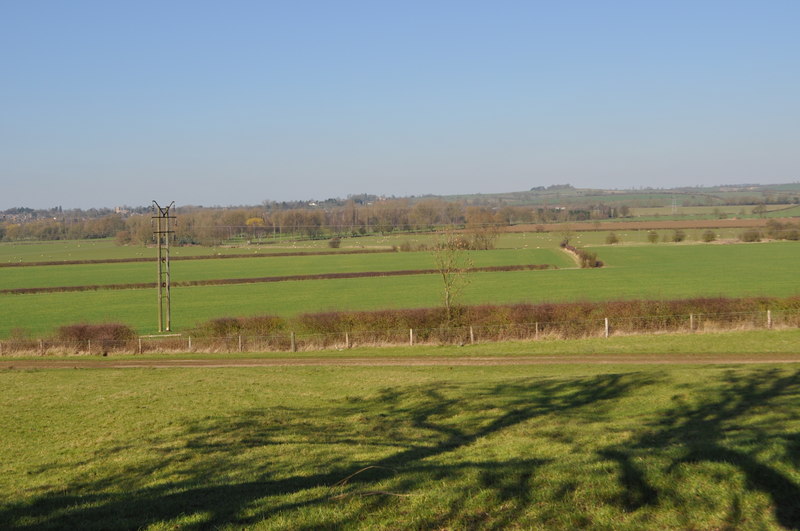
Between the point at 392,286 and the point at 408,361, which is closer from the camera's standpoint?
the point at 408,361

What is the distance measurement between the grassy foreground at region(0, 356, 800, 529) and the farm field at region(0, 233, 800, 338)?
1192 inches

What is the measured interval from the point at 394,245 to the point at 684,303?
293 ft

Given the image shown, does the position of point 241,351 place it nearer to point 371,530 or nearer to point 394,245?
point 371,530

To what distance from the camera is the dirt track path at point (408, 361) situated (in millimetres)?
29641

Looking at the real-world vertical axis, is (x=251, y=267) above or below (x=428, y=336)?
above

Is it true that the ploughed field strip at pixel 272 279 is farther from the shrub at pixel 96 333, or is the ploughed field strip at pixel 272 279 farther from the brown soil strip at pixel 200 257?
the shrub at pixel 96 333

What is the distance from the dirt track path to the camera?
29.6 meters

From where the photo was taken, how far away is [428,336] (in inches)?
1578

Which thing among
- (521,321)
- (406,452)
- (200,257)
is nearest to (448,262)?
(521,321)

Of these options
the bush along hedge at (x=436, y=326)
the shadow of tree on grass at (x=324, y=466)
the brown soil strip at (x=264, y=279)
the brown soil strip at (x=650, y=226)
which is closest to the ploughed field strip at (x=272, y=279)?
the brown soil strip at (x=264, y=279)

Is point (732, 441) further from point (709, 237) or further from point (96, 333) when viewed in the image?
point (709, 237)

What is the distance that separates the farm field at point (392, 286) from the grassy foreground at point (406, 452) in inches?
1192

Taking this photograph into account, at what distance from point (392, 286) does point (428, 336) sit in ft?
107

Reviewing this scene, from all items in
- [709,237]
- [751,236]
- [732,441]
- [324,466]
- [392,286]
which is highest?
[751,236]
